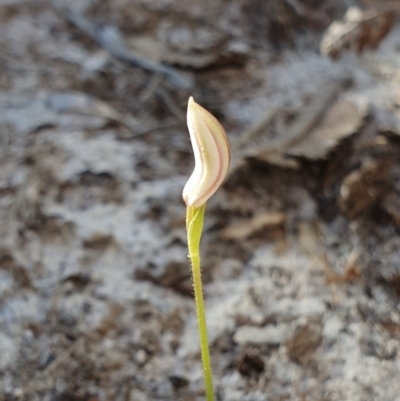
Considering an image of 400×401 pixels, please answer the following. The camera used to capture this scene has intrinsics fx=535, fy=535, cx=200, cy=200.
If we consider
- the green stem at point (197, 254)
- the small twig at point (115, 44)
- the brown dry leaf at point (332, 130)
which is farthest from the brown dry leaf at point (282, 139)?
the green stem at point (197, 254)

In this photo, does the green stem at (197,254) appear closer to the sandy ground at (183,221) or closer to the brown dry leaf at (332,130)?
the sandy ground at (183,221)

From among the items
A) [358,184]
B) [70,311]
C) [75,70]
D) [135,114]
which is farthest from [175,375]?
[75,70]

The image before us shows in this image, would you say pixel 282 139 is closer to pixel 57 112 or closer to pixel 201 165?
pixel 57 112

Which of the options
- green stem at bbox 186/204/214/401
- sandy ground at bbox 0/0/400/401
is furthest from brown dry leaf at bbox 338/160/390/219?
green stem at bbox 186/204/214/401

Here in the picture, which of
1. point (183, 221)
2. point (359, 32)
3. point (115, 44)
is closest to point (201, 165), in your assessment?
point (183, 221)

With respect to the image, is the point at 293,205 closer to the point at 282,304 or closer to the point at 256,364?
the point at 282,304

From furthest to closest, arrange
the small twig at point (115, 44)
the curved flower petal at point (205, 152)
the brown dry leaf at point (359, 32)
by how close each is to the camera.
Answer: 1. the brown dry leaf at point (359, 32)
2. the small twig at point (115, 44)
3. the curved flower petal at point (205, 152)
